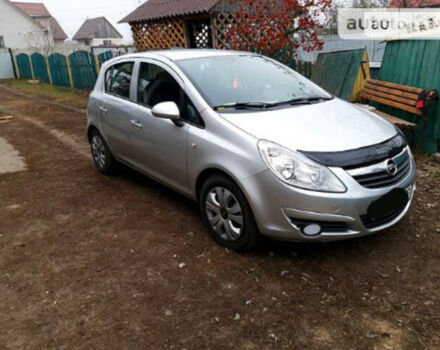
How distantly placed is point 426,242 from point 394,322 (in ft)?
3.71

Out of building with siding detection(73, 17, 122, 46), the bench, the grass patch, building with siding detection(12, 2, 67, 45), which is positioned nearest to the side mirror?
the bench

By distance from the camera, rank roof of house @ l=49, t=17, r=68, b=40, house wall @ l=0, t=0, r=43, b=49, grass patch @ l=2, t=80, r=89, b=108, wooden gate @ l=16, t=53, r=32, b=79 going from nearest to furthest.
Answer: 1. grass patch @ l=2, t=80, r=89, b=108
2. wooden gate @ l=16, t=53, r=32, b=79
3. house wall @ l=0, t=0, r=43, b=49
4. roof of house @ l=49, t=17, r=68, b=40

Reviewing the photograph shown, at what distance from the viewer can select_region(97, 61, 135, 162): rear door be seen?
4336 millimetres

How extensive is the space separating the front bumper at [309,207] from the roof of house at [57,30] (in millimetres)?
50948

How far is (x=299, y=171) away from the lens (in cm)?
275

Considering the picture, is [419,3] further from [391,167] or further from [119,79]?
[391,167]

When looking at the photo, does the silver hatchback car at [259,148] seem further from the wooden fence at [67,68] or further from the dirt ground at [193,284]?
the wooden fence at [67,68]

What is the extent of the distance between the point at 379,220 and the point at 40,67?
20.1 meters

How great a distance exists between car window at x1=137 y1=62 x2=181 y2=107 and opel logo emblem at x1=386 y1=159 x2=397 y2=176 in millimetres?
1856

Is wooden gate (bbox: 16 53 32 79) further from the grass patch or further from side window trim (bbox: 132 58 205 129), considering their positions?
side window trim (bbox: 132 58 205 129)

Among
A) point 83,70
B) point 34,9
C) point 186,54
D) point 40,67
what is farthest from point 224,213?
point 34,9

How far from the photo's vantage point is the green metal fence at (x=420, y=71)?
513cm

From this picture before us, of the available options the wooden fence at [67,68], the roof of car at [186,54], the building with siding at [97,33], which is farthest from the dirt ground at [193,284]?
the building with siding at [97,33]

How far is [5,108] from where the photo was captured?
12.6 m
